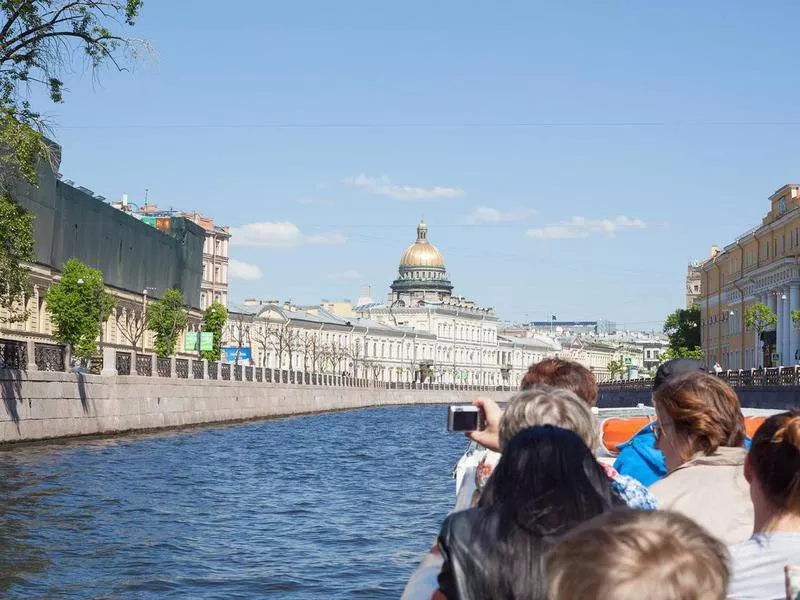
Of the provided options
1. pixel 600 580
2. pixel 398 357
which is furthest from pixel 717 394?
pixel 398 357

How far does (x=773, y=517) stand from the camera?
151 inches

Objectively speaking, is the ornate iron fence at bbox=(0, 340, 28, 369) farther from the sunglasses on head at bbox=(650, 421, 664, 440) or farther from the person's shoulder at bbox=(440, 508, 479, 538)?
the person's shoulder at bbox=(440, 508, 479, 538)

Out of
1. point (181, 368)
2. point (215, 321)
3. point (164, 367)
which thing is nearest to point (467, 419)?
point (164, 367)

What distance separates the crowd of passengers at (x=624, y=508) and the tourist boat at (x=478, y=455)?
2.6 inches

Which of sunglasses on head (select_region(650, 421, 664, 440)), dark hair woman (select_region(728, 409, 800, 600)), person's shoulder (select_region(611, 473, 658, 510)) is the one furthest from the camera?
sunglasses on head (select_region(650, 421, 664, 440))

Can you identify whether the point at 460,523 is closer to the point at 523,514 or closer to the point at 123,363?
the point at 523,514

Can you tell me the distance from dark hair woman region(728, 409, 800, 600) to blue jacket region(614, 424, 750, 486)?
2536 millimetres

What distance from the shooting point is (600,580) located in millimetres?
2262

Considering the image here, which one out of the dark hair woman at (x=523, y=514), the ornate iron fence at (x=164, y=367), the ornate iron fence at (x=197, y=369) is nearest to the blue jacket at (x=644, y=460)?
the dark hair woman at (x=523, y=514)

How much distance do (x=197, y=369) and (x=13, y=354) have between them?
22836 millimetres

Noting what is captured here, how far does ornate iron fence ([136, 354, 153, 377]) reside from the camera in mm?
42719

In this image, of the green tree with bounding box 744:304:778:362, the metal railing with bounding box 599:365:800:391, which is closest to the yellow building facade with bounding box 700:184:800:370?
the green tree with bounding box 744:304:778:362

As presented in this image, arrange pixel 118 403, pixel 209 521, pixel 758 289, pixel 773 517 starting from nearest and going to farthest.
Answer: pixel 773 517 < pixel 209 521 < pixel 118 403 < pixel 758 289

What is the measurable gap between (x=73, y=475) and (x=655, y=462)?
686 inches
